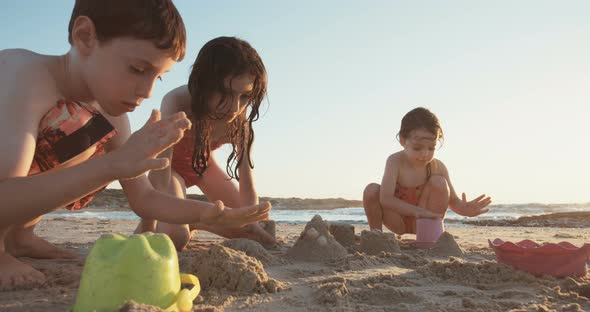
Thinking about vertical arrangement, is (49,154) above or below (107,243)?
above

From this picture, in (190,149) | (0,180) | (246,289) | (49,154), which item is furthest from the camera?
(190,149)

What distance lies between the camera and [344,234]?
413cm

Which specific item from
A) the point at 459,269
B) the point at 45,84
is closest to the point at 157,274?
the point at 45,84

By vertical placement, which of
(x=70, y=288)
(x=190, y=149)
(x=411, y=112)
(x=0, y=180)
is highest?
(x=411, y=112)

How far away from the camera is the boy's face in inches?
87.0

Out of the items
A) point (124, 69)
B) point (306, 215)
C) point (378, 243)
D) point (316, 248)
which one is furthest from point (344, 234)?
point (306, 215)

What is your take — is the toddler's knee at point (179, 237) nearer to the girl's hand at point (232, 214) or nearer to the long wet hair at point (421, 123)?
the girl's hand at point (232, 214)

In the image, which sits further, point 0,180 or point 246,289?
point 246,289

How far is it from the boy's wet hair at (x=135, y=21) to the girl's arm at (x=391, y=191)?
2.69 metres

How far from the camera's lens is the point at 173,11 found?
2.39 metres

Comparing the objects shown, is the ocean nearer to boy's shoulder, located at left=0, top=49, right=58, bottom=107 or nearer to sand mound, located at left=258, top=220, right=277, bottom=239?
sand mound, located at left=258, top=220, right=277, bottom=239

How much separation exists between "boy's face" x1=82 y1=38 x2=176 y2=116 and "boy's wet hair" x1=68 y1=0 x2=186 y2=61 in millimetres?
31

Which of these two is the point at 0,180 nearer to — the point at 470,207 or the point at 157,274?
the point at 157,274

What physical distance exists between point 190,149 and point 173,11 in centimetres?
194
